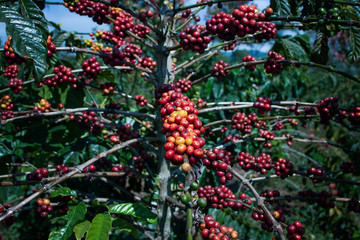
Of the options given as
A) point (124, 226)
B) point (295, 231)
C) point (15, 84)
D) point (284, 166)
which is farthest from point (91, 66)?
point (295, 231)

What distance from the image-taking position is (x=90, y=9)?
1.98m

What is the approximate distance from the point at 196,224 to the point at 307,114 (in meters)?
1.60

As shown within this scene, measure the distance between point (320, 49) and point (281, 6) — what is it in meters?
0.44

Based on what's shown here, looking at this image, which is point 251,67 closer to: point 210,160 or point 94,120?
point 210,160

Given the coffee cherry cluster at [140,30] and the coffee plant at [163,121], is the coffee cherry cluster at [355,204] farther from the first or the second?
the coffee cherry cluster at [140,30]

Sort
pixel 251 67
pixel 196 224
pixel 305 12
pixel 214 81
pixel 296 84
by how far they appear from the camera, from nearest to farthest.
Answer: pixel 196 224 < pixel 305 12 < pixel 251 67 < pixel 214 81 < pixel 296 84

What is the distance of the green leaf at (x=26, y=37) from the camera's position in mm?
1088

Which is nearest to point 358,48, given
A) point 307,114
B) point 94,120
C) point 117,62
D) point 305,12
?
point 305,12

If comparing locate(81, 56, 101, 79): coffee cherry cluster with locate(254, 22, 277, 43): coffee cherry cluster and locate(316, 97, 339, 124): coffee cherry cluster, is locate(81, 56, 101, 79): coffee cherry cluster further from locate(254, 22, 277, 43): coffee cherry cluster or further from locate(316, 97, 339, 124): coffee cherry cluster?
locate(316, 97, 339, 124): coffee cherry cluster

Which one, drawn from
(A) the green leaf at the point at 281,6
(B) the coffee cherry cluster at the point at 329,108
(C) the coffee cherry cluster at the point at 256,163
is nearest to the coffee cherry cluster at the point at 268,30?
(A) the green leaf at the point at 281,6

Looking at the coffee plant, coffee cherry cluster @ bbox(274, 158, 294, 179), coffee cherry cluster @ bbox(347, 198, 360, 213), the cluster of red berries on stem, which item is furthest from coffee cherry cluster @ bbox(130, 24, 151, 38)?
coffee cherry cluster @ bbox(347, 198, 360, 213)

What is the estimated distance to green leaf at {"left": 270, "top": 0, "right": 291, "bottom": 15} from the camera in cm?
151

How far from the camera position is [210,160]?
1346 millimetres

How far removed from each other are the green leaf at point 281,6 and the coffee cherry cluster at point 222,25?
1.08 feet
